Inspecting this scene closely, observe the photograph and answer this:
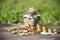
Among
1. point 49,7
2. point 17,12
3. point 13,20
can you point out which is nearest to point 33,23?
point 13,20

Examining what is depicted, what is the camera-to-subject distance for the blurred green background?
16.9 ft

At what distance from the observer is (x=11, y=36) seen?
2.79m

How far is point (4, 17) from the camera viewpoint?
521 cm

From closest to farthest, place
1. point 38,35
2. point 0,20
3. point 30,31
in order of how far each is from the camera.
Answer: point 38,35, point 30,31, point 0,20

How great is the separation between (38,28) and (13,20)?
1.97m

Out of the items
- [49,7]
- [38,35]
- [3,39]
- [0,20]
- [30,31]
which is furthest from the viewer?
[49,7]

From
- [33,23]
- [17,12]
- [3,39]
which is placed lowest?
[3,39]

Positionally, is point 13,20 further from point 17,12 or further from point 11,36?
point 11,36

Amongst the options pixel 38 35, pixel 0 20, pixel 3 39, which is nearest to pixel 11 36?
pixel 3 39

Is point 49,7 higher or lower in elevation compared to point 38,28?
higher

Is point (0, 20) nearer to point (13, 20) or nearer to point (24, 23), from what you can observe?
point (13, 20)

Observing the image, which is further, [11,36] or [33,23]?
[33,23]

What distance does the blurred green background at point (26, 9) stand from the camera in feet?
16.9

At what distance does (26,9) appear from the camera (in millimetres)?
5930
